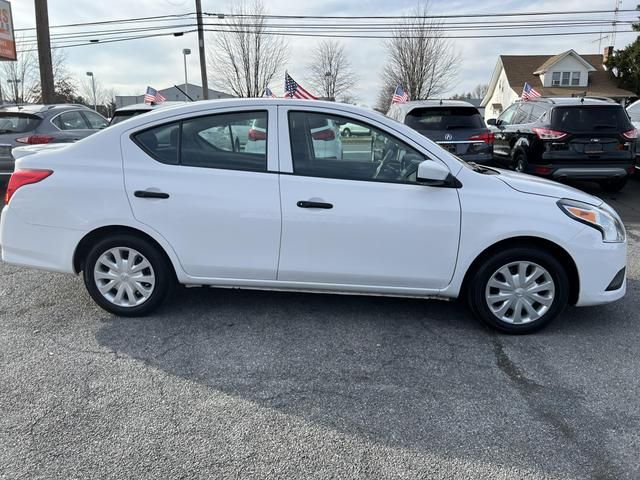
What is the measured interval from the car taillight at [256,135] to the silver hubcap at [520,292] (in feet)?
6.59

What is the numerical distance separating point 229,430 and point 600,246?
2.88 m

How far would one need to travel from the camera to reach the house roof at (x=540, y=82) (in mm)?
37531

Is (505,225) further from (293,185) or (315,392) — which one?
(315,392)

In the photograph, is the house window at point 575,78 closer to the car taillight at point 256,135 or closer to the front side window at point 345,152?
the front side window at point 345,152

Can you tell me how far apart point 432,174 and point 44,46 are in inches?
542

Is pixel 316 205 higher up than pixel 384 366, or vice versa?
pixel 316 205

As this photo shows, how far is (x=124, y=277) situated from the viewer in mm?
3955

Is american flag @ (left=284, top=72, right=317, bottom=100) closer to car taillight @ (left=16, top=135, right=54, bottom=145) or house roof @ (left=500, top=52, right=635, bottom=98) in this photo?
car taillight @ (left=16, top=135, right=54, bottom=145)

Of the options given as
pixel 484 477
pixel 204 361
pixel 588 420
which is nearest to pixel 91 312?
pixel 204 361

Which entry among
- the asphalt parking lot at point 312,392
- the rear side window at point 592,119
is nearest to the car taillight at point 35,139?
the asphalt parking lot at point 312,392

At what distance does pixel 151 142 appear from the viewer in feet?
12.7

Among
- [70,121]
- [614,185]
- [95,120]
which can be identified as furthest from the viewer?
[95,120]

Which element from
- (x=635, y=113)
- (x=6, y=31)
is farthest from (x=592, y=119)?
(x=6, y=31)

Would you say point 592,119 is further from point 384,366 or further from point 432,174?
point 384,366
